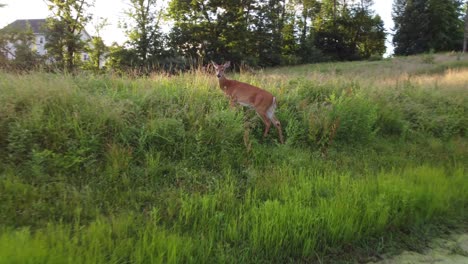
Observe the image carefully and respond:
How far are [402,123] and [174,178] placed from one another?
6605 millimetres

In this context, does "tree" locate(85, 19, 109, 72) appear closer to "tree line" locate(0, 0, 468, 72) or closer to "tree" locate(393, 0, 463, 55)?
"tree line" locate(0, 0, 468, 72)

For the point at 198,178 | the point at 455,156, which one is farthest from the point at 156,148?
the point at 455,156

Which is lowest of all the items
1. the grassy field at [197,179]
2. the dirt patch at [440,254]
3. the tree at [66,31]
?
the dirt patch at [440,254]

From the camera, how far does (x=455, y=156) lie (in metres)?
7.41

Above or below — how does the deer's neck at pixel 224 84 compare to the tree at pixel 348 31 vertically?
below

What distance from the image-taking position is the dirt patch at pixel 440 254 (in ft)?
12.4

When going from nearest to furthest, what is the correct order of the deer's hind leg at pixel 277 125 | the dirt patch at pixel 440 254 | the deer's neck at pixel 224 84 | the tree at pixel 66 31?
the dirt patch at pixel 440 254, the deer's hind leg at pixel 277 125, the deer's neck at pixel 224 84, the tree at pixel 66 31

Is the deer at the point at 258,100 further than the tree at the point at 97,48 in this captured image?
No

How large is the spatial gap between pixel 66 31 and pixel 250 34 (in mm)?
20759

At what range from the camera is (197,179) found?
5.11 meters

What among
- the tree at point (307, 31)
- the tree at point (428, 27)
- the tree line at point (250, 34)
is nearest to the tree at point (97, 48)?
the tree line at point (250, 34)

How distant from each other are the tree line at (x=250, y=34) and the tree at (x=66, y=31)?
0.08 m

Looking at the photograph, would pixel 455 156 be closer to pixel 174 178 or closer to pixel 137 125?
pixel 174 178

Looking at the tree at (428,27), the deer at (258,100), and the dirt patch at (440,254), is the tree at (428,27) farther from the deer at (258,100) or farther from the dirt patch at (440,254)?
the dirt patch at (440,254)
